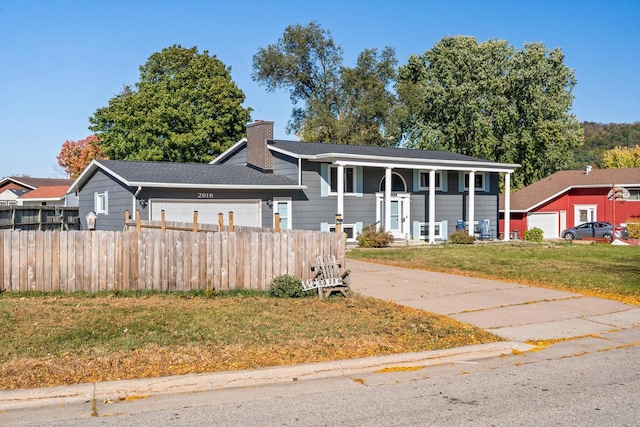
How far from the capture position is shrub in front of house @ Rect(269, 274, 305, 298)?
13078mm

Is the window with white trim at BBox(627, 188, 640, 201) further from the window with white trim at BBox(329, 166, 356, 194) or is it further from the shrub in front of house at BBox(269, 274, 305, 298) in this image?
the shrub in front of house at BBox(269, 274, 305, 298)

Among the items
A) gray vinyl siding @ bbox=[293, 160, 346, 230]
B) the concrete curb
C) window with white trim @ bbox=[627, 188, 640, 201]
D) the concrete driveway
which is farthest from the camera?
window with white trim @ bbox=[627, 188, 640, 201]

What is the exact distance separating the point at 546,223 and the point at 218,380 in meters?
43.3

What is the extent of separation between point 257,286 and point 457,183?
2324cm

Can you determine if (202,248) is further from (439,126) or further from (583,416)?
(439,126)

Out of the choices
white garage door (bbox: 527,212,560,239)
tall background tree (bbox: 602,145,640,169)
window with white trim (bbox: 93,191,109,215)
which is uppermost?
tall background tree (bbox: 602,145,640,169)

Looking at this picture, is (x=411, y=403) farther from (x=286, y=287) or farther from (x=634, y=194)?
(x=634, y=194)

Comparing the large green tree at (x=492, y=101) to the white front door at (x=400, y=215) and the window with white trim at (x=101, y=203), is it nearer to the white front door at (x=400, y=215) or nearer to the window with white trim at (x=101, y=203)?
the white front door at (x=400, y=215)

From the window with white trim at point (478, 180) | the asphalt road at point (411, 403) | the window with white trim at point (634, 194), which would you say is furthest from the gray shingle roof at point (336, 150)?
the asphalt road at point (411, 403)

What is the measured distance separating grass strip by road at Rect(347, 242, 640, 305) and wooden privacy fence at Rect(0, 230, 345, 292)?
641 cm

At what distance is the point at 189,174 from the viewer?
2770 centimetres

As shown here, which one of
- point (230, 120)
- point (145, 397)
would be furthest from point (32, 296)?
point (230, 120)

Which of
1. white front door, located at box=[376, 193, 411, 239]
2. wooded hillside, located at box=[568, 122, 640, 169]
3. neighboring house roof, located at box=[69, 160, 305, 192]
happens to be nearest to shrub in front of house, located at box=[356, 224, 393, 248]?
neighboring house roof, located at box=[69, 160, 305, 192]

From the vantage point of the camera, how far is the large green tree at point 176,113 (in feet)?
139
